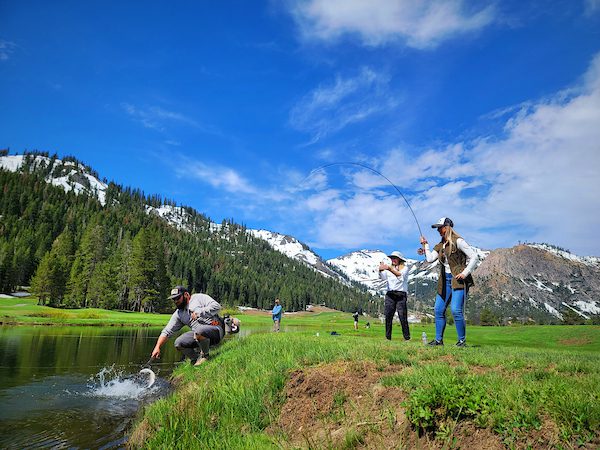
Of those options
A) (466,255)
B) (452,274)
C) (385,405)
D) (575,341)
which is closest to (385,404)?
(385,405)

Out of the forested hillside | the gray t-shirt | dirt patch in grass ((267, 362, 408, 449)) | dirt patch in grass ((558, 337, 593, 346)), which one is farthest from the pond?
the forested hillside

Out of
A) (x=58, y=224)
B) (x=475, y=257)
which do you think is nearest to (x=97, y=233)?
(x=58, y=224)

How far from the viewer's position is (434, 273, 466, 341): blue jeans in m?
9.80

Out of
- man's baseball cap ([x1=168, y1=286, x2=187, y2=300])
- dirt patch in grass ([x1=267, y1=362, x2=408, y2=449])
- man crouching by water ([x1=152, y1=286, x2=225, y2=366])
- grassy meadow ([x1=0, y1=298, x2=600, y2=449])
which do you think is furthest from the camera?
man crouching by water ([x1=152, y1=286, x2=225, y2=366])

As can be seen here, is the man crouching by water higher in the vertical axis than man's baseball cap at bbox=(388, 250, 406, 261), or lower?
lower

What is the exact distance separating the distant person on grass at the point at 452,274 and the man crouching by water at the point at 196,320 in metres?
6.43

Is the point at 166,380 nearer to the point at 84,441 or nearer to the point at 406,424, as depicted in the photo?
the point at 84,441

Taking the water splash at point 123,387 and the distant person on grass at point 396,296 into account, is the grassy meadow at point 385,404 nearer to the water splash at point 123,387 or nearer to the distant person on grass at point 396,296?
the water splash at point 123,387

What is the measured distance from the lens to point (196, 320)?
1125 centimetres

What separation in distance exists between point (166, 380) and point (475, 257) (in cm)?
997

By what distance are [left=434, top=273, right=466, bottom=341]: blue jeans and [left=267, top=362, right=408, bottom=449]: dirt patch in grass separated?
164 inches

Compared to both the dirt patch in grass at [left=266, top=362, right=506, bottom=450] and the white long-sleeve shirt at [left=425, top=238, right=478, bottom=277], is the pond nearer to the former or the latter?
the dirt patch in grass at [left=266, top=362, right=506, bottom=450]

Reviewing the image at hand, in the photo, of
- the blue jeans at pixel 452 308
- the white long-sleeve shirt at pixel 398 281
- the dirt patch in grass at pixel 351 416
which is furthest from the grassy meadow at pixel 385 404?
the white long-sleeve shirt at pixel 398 281

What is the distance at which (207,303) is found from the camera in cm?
1152
